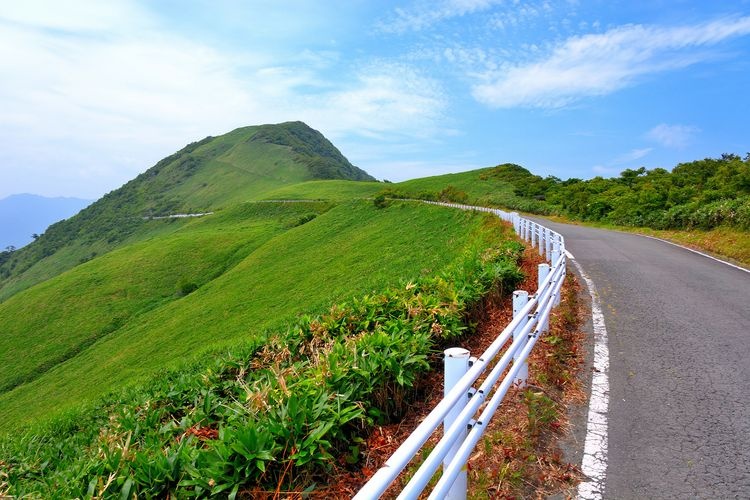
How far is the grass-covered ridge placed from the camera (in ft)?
11.8

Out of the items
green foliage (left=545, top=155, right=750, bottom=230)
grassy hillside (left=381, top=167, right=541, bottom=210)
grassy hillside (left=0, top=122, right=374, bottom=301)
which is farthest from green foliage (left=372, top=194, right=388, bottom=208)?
grassy hillside (left=0, top=122, right=374, bottom=301)

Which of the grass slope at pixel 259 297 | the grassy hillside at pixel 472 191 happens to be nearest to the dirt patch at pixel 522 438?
the grass slope at pixel 259 297

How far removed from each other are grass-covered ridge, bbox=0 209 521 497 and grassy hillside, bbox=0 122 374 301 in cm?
9908

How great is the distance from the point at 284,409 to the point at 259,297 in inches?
1070

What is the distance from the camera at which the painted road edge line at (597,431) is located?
3359 mm

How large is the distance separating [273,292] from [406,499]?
29422 millimetres

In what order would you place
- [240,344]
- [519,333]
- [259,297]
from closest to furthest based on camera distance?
[519,333] < [240,344] < [259,297]

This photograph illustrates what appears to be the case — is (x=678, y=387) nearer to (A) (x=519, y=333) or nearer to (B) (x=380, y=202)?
(A) (x=519, y=333)

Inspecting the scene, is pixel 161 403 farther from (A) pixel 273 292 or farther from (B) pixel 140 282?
(B) pixel 140 282

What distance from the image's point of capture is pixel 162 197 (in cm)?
14988

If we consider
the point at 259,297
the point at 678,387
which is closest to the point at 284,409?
the point at 678,387

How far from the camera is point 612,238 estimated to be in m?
19.7

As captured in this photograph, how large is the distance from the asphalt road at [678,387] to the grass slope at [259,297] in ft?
31.6

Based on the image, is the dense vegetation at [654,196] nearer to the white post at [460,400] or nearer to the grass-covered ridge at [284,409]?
the grass-covered ridge at [284,409]
